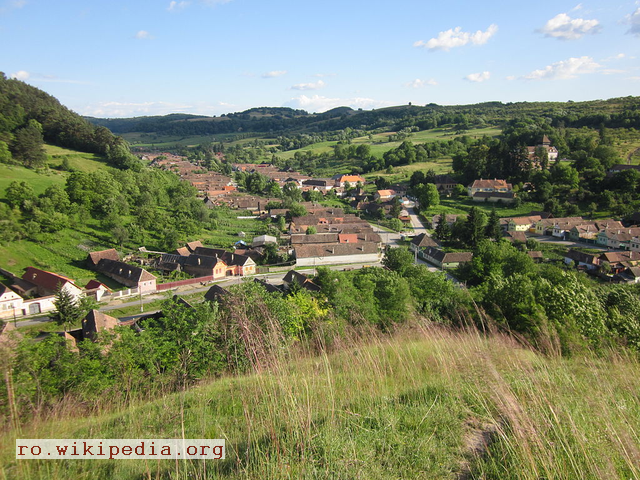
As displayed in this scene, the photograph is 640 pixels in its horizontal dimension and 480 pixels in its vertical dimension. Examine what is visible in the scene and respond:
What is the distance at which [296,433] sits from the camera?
269 cm

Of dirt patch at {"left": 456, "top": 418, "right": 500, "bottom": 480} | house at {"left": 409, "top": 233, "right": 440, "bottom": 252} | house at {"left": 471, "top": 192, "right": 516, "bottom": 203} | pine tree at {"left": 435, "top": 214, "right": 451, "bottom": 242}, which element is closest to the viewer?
dirt patch at {"left": 456, "top": 418, "right": 500, "bottom": 480}

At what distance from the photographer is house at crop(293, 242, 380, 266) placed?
A: 1299 inches

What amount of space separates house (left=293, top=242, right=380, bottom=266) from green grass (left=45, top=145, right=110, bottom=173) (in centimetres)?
2841

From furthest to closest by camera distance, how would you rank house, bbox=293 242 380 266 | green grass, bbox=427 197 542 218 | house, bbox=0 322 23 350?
green grass, bbox=427 197 542 218
house, bbox=293 242 380 266
house, bbox=0 322 23 350

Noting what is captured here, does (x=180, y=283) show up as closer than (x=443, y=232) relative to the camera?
Yes

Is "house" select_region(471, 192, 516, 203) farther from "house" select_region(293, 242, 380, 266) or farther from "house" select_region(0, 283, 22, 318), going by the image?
"house" select_region(0, 283, 22, 318)

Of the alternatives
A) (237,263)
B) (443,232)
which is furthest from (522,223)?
(237,263)

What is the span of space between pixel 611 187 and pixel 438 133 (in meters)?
69.6

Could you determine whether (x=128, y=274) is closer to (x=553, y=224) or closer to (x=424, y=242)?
(x=424, y=242)

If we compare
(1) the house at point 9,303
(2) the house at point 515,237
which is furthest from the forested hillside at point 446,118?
(1) the house at point 9,303

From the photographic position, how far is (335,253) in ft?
112

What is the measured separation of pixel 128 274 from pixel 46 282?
4.69 metres


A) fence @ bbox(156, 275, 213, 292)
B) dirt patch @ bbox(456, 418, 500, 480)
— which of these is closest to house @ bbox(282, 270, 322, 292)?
fence @ bbox(156, 275, 213, 292)

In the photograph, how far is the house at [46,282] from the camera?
71.9ft
